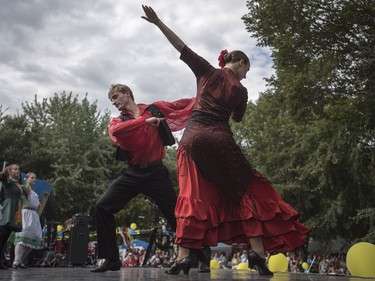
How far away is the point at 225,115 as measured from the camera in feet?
15.4

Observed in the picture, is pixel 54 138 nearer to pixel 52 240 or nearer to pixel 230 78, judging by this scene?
pixel 52 240

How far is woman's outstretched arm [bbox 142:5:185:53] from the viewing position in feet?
14.3

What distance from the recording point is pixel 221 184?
14.8 feet

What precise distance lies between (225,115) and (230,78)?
0.35 m

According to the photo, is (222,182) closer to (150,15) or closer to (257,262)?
(257,262)

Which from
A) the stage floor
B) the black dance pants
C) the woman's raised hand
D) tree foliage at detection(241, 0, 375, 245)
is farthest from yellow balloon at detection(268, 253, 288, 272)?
the woman's raised hand

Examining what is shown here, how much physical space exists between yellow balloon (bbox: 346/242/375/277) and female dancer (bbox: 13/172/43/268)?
18.5ft

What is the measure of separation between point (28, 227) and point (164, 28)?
6241mm

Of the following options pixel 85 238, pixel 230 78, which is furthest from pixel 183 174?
pixel 85 238

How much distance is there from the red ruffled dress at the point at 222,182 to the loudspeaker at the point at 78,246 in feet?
24.7

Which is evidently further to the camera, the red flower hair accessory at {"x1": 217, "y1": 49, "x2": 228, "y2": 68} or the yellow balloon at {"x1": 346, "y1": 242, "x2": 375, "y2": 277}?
the yellow balloon at {"x1": 346, "y1": 242, "x2": 375, "y2": 277}

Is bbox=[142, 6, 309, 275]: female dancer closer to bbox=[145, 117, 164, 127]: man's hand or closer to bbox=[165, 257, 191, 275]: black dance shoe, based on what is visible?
bbox=[165, 257, 191, 275]: black dance shoe

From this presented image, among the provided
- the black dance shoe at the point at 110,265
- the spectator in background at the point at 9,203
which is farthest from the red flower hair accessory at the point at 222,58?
the spectator in background at the point at 9,203

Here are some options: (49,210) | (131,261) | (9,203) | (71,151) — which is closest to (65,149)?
(71,151)
